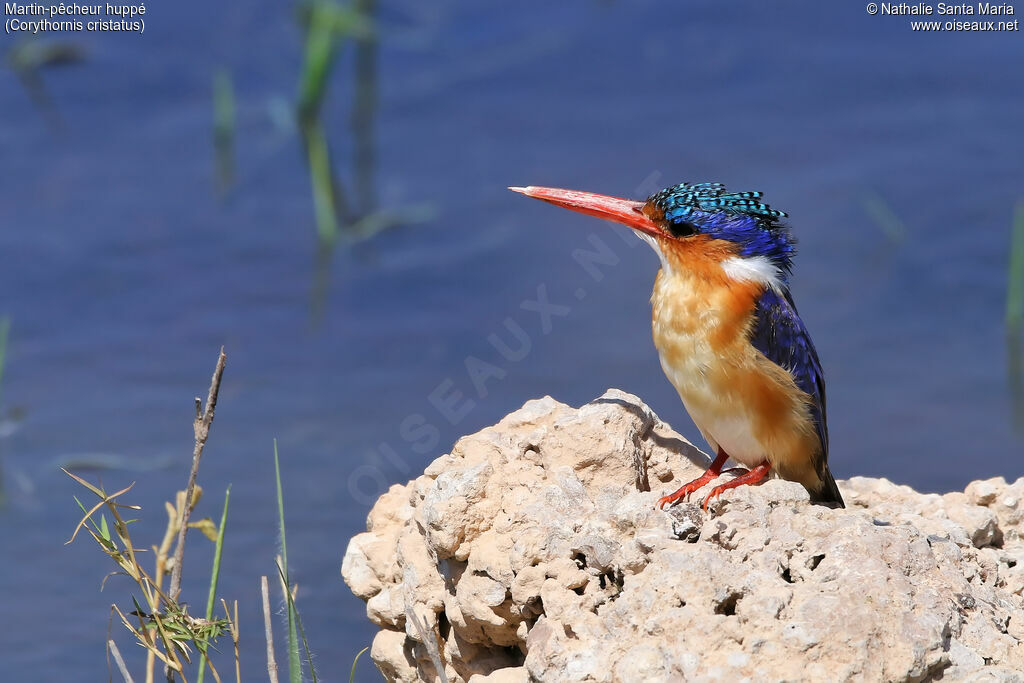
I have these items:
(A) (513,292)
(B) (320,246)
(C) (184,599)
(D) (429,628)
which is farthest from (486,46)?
(D) (429,628)

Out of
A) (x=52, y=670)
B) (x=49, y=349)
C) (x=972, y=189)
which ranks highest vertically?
(x=972, y=189)

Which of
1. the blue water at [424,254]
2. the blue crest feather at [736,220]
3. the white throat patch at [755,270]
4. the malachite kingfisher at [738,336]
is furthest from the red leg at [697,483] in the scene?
the blue water at [424,254]

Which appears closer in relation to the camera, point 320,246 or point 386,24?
point 320,246

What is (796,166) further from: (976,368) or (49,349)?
(49,349)

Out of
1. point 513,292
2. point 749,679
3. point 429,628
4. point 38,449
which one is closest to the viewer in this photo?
point 749,679

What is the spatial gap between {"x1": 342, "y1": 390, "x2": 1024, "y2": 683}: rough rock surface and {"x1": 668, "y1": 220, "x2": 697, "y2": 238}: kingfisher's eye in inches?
26.6

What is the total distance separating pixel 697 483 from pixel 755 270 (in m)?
0.93

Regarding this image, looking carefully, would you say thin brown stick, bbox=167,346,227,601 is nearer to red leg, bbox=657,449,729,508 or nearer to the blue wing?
red leg, bbox=657,449,729,508

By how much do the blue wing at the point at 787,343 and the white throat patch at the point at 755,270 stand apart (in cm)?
4

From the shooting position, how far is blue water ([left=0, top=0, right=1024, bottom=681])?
717cm

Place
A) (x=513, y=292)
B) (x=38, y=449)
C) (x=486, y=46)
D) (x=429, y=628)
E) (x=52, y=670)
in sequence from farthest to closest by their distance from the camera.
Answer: (x=486, y=46) < (x=513, y=292) < (x=38, y=449) < (x=52, y=670) < (x=429, y=628)

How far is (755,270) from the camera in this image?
445cm

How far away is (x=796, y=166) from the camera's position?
948 cm

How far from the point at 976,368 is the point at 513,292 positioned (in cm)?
290
